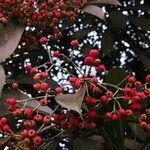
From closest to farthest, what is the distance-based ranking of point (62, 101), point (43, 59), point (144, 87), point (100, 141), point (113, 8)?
point (62, 101) → point (144, 87) → point (100, 141) → point (43, 59) → point (113, 8)

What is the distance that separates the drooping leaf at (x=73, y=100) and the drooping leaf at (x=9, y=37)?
357 mm

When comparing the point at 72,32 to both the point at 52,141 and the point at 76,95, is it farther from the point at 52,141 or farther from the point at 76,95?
the point at 76,95

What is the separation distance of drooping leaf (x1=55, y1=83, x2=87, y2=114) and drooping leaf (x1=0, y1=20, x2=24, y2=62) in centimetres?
36

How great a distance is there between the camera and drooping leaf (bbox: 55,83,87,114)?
126 cm

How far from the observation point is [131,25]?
2738 mm

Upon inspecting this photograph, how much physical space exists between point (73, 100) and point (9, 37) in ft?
1.57

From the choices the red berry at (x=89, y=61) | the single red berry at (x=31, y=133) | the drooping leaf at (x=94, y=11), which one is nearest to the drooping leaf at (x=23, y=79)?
the drooping leaf at (x=94, y=11)

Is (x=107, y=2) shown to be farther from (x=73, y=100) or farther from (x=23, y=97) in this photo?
(x=73, y=100)

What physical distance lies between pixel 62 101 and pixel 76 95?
1.5 inches

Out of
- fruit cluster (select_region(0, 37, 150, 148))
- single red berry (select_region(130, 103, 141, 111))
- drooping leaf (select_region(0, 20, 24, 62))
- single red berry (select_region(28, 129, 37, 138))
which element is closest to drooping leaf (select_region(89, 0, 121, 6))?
drooping leaf (select_region(0, 20, 24, 62))

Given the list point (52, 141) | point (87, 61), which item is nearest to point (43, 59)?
point (52, 141)

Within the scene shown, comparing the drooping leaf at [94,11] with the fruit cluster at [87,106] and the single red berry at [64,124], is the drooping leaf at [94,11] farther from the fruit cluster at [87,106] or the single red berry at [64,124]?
the single red berry at [64,124]

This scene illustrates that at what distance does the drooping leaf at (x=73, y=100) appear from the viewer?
4.15ft

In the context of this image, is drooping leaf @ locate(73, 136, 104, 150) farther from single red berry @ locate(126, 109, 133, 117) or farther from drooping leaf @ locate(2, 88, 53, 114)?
single red berry @ locate(126, 109, 133, 117)
